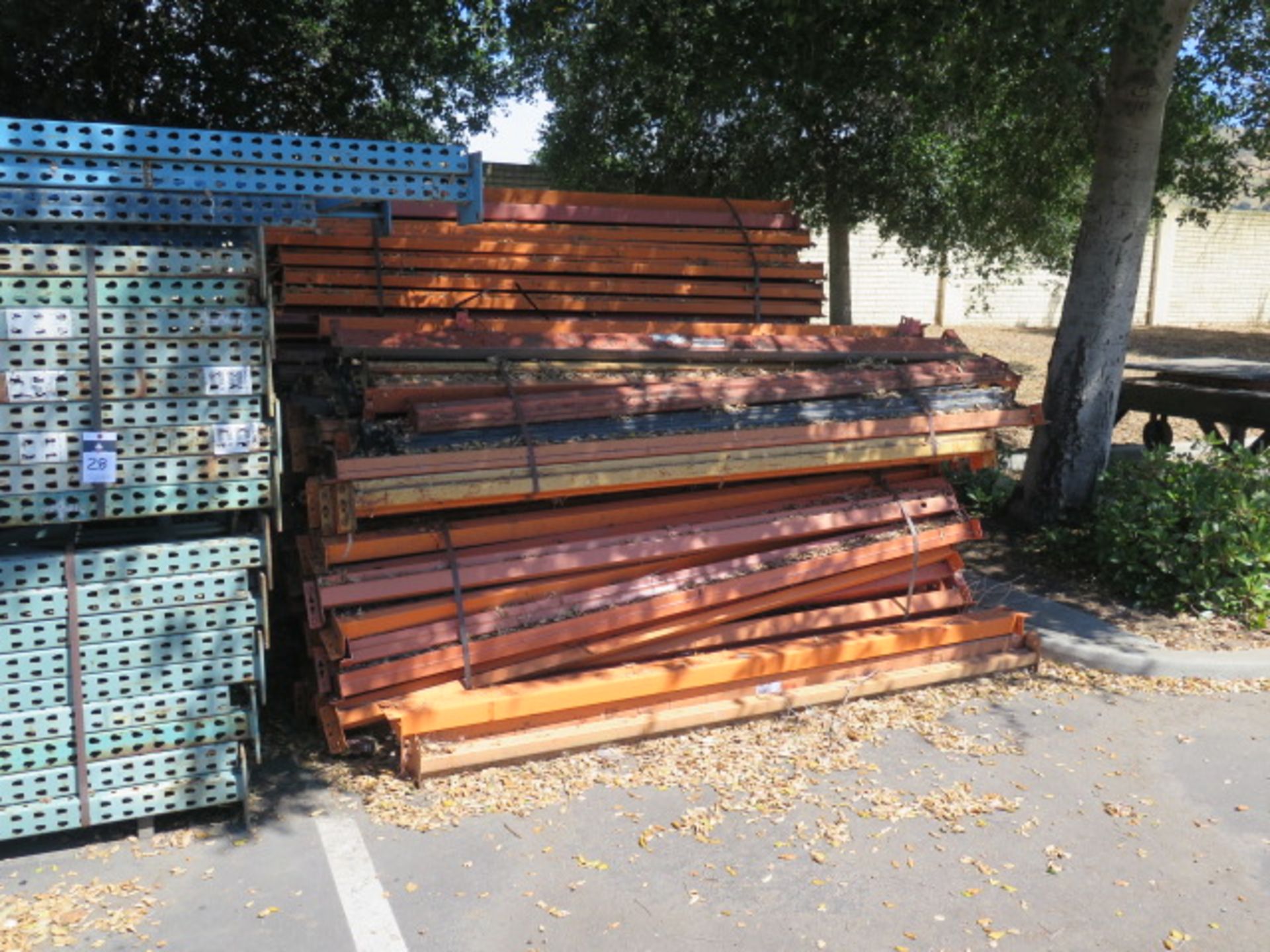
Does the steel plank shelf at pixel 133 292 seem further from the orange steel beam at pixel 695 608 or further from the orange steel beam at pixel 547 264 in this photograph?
the orange steel beam at pixel 547 264

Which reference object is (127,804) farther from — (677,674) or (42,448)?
(677,674)

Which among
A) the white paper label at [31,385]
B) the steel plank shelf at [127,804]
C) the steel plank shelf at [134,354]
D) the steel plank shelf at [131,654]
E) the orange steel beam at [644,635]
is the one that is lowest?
the steel plank shelf at [127,804]

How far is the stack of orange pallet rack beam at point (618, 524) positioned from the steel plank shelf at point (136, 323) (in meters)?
0.86

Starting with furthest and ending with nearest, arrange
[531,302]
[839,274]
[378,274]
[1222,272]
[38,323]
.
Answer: [1222,272], [839,274], [531,302], [378,274], [38,323]

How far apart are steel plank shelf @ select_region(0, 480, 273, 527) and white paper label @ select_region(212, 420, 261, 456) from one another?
126 mm

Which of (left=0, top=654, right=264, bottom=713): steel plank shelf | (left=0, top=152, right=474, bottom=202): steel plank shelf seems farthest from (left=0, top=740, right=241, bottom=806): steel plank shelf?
(left=0, top=152, right=474, bottom=202): steel plank shelf

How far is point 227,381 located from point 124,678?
1.17 m

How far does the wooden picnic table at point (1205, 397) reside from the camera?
10273mm

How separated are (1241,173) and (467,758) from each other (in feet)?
29.1

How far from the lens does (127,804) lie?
427 centimetres

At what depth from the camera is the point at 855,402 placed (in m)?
6.25

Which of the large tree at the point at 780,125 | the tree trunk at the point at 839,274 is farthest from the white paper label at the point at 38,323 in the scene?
the tree trunk at the point at 839,274

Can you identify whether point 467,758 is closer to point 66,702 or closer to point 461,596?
point 461,596

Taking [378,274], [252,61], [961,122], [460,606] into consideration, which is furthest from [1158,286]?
[460,606]
